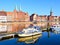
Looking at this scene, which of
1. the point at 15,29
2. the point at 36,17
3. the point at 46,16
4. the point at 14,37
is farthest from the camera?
the point at 46,16

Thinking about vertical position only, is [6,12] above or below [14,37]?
above

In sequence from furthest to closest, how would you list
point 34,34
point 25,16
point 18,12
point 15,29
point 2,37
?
point 25,16 → point 18,12 → point 15,29 → point 34,34 → point 2,37

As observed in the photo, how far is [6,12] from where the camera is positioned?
6009 cm

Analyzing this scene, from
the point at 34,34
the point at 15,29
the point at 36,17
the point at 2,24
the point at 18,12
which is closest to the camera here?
the point at 34,34

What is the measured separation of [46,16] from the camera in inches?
3669

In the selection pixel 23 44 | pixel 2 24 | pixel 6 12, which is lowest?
pixel 23 44

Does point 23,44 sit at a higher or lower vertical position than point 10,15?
lower

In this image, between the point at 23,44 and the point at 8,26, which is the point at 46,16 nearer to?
the point at 8,26

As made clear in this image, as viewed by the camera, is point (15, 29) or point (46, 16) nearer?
point (15, 29)

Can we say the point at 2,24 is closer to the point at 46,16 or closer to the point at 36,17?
the point at 36,17

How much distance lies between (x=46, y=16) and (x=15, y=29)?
38923 mm

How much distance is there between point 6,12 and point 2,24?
785 cm

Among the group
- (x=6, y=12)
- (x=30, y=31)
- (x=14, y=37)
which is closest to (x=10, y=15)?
(x=6, y=12)

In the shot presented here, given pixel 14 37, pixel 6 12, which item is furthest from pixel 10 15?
pixel 14 37
